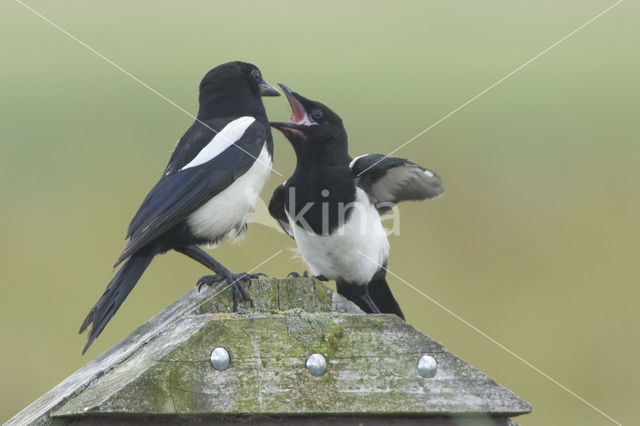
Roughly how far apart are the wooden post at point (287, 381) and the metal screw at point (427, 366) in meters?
0.01

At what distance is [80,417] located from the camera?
2.01 meters

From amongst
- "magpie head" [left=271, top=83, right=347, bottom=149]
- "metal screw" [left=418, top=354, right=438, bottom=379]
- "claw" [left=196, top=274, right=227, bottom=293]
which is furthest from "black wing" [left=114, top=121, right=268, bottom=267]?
"metal screw" [left=418, top=354, right=438, bottom=379]

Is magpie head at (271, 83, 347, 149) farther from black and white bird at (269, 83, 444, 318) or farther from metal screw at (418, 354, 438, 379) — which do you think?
metal screw at (418, 354, 438, 379)

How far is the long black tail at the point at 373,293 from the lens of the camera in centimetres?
430

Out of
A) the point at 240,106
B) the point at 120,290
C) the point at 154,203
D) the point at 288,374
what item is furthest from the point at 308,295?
the point at 240,106

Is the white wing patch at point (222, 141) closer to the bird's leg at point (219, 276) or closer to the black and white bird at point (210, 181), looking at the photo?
the black and white bird at point (210, 181)

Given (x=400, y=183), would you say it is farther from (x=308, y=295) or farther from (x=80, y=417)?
(x=80, y=417)

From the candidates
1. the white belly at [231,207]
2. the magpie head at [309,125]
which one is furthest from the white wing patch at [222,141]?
the magpie head at [309,125]

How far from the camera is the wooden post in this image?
77.2 inches

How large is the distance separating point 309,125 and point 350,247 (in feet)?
1.80

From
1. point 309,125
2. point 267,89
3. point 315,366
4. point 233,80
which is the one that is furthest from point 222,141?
point 315,366

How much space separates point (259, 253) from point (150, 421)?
416 cm

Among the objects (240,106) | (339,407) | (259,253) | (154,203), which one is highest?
(240,106)

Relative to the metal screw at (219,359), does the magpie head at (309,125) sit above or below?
above
